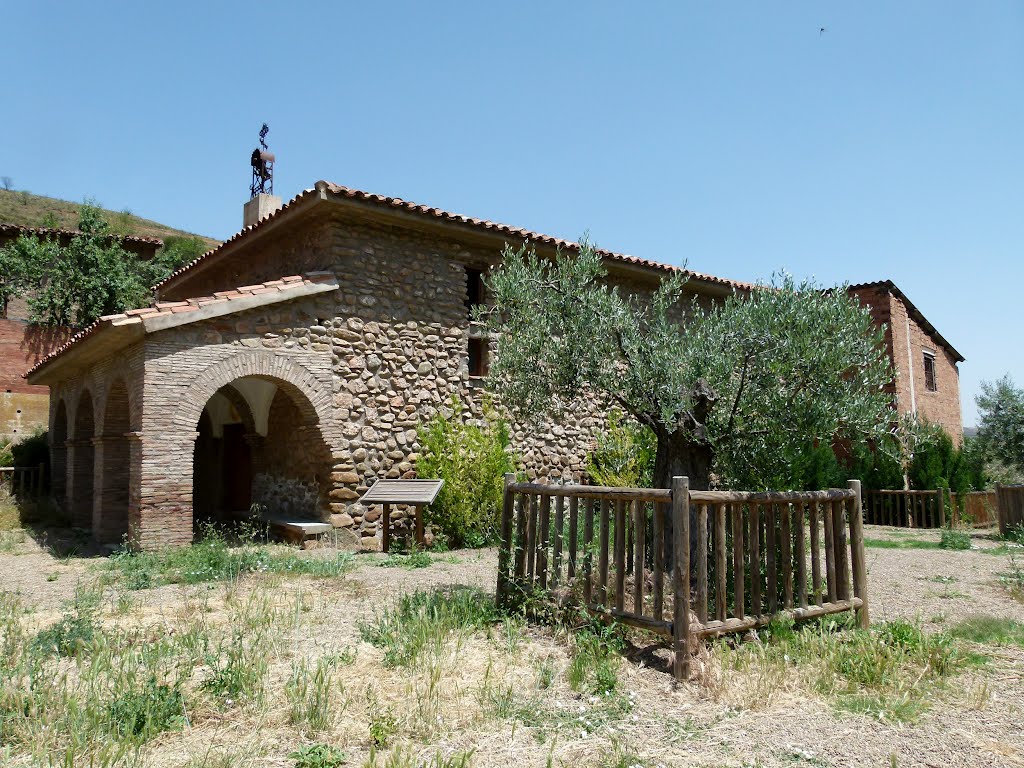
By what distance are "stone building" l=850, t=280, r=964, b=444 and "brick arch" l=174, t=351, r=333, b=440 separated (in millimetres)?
12392

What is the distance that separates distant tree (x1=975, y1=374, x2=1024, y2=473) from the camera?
17062mm

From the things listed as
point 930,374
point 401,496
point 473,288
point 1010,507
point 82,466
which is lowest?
point 1010,507

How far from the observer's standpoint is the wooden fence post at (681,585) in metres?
4.85

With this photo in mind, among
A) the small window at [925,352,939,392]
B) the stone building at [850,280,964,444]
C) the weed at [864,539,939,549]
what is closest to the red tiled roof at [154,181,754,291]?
the weed at [864,539,939,549]

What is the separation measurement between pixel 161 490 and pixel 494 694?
6691 mm

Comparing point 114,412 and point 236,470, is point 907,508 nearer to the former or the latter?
point 236,470

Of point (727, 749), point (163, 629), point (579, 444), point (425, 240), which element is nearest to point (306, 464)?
point (425, 240)

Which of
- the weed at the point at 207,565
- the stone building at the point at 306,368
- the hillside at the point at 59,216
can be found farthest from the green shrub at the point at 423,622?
the hillside at the point at 59,216

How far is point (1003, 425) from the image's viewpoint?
17.7 metres

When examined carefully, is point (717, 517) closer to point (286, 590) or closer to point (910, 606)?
point (910, 606)

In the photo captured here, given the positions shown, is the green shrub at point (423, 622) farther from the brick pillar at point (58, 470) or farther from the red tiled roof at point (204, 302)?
the brick pillar at point (58, 470)

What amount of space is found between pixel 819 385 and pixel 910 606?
266cm

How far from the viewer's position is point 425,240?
38.5 ft

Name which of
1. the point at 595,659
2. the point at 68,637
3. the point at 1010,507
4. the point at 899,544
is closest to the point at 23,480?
the point at 68,637
